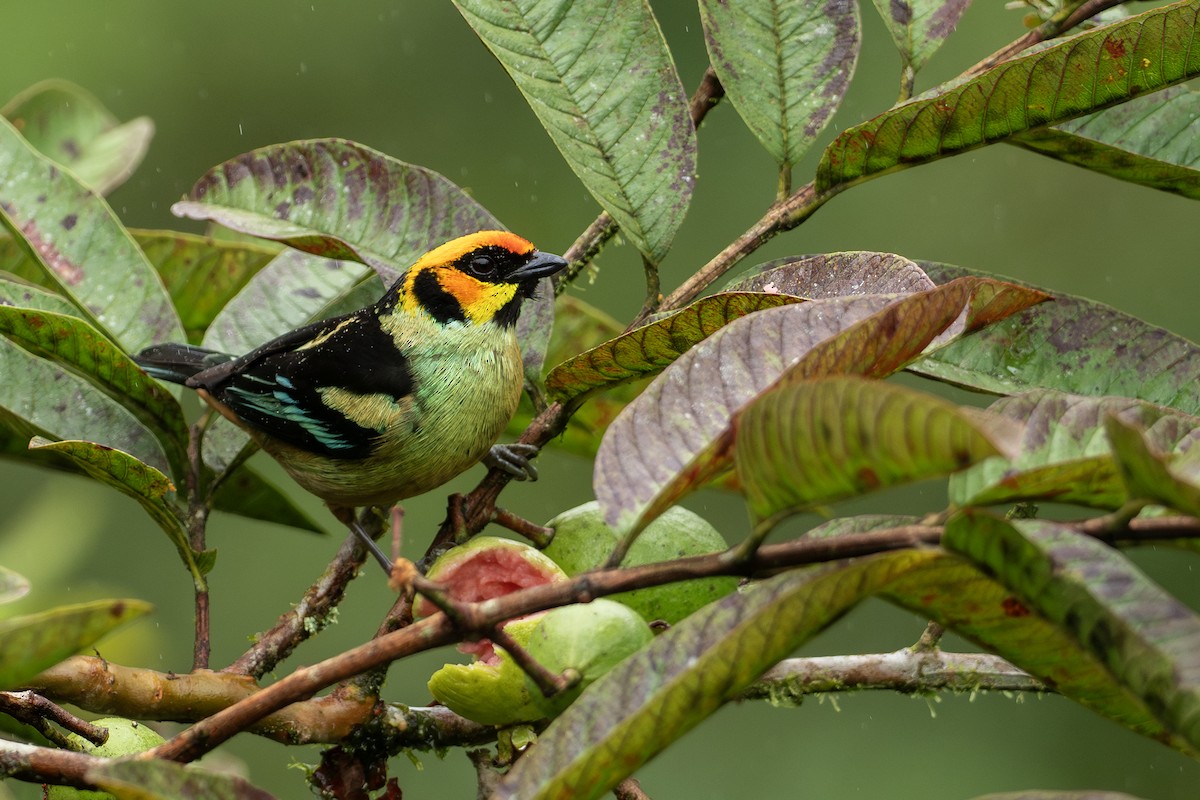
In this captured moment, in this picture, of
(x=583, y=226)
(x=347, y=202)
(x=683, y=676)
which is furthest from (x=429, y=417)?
(x=583, y=226)

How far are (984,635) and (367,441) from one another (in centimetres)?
186

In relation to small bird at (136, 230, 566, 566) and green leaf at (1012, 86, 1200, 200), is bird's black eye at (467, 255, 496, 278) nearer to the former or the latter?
small bird at (136, 230, 566, 566)

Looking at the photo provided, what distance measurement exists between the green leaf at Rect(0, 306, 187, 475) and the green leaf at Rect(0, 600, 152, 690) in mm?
916

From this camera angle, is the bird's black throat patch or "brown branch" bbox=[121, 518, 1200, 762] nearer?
"brown branch" bbox=[121, 518, 1200, 762]

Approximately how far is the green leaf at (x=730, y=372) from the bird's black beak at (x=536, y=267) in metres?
1.52

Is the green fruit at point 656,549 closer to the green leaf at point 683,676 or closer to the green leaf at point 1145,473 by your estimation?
the green leaf at point 683,676

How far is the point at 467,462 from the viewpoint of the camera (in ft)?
9.09

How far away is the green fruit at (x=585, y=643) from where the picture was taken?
125cm

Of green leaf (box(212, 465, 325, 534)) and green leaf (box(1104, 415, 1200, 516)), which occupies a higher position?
green leaf (box(1104, 415, 1200, 516))

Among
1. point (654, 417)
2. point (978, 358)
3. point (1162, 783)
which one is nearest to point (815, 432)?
point (654, 417)

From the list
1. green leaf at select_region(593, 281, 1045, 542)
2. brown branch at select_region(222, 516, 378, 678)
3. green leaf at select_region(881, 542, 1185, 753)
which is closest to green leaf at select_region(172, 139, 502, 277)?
brown branch at select_region(222, 516, 378, 678)

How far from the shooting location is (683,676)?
955 mm

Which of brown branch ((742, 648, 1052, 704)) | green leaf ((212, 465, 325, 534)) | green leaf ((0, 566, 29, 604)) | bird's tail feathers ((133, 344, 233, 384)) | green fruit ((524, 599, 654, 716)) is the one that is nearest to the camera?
green fruit ((524, 599, 654, 716))

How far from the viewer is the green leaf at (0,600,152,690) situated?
0.93m
